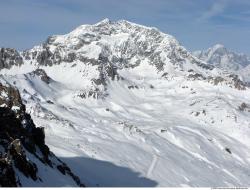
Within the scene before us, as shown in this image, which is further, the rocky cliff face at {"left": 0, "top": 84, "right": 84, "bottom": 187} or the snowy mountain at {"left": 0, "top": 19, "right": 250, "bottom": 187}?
the snowy mountain at {"left": 0, "top": 19, "right": 250, "bottom": 187}

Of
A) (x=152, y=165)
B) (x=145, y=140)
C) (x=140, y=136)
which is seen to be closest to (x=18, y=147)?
(x=152, y=165)

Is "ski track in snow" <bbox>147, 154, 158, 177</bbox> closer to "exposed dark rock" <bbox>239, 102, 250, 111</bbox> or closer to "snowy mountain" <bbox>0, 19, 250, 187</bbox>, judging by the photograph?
"snowy mountain" <bbox>0, 19, 250, 187</bbox>

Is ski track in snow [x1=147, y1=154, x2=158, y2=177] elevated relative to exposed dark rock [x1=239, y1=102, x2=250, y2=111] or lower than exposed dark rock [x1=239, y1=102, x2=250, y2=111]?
lower

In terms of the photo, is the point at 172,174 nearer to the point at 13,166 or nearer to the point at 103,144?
the point at 103,144

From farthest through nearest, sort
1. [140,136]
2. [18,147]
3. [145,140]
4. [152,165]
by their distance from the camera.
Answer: [140,136], [145,140], [152,165], [18,147]

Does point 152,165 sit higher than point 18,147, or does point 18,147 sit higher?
point 18,147

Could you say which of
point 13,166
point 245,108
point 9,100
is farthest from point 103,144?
point 245,108

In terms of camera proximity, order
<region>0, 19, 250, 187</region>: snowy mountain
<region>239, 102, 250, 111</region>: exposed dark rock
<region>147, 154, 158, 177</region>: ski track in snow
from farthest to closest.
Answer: <region>239, 102, 250, 111</region>: exposed dark rock < <region>147, 154, 158, 177</region>: ski track in snow < <region>0, 19, 250, 187</region>: snowy mountain

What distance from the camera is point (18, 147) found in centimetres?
3362

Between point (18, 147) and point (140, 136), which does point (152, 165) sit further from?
point (18, 147)

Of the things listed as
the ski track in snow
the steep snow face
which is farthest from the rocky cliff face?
the ski track in snow

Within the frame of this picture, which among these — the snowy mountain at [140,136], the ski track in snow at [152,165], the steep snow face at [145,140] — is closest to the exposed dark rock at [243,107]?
the steep snow face at [145,140]

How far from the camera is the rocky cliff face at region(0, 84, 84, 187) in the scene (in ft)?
97.0

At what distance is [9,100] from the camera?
135 ft
